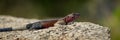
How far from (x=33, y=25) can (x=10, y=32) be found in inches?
23.5

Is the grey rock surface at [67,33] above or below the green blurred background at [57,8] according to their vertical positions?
below

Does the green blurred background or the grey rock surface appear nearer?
the grey rock surface

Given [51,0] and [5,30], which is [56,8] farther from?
[5,30]

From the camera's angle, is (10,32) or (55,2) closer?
(10,32)

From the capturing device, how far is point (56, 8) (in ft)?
68.4

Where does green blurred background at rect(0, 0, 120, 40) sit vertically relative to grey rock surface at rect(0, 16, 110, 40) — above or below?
above

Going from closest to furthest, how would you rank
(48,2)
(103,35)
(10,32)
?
1. (103,35)
2. (10,32)
3. (48,2)

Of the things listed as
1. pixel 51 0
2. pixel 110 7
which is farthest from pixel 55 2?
pixel 110 7

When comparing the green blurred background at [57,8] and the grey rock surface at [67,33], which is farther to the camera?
the green blurred background at [57,8]

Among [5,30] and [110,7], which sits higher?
[110,7]

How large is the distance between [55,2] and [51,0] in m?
0.26

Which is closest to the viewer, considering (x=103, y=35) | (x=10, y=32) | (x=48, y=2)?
(x=103, y=35)

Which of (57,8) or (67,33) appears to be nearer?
(67,33)

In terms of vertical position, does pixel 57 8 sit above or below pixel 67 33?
above
